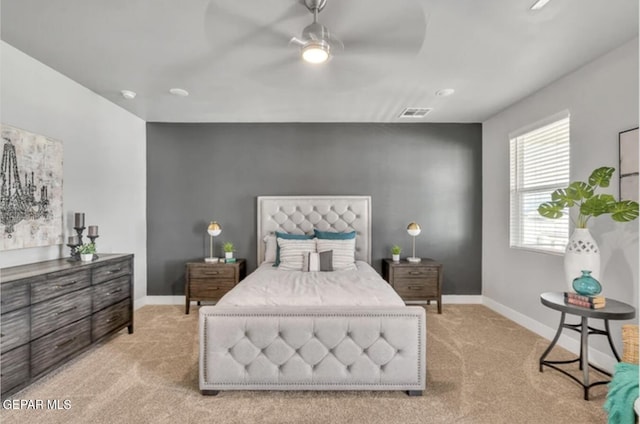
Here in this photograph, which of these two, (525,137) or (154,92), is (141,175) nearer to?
(154,92)

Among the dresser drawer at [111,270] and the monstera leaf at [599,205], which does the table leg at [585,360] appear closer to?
the monstera leaf at [599,205]

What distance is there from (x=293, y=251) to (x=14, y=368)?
2.55 m

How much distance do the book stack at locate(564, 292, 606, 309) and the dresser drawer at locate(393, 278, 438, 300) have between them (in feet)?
6.03

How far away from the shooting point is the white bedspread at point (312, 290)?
246 centimetres

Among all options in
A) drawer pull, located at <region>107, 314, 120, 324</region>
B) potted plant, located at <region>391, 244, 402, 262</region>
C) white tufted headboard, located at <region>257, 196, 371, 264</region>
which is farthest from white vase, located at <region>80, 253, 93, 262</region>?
potted plant, located at <region>391, 244, 402, 262</region>

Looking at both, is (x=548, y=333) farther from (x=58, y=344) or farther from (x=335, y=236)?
(x=58, y=344)

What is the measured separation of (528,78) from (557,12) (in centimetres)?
114

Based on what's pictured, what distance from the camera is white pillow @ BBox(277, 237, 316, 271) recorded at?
12.5 ft

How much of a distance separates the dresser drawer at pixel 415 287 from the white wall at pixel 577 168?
0.93 meters

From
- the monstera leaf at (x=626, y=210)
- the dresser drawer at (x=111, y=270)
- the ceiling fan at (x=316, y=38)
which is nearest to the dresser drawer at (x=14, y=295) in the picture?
the dresser drawer at (x=111, y=270)

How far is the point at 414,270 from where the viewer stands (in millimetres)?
4172

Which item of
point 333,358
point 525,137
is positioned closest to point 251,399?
point 333,358

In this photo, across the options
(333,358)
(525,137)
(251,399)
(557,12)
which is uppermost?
(557,12)

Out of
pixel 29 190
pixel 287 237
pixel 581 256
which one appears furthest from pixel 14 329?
pixel 581 256
